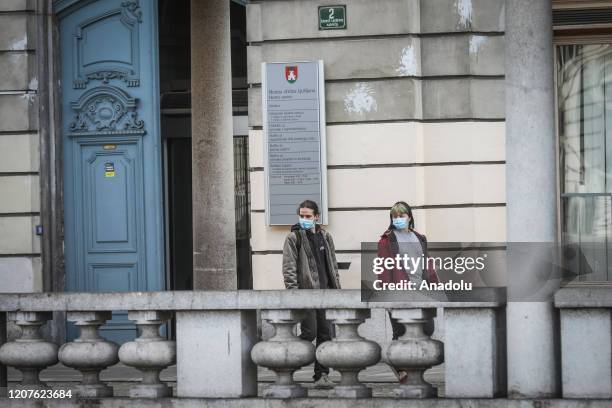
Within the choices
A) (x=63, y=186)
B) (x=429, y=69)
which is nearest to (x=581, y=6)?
(x=429, y=69)

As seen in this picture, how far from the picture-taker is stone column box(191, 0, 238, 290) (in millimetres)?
13172

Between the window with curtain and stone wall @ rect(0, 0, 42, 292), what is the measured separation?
5.12 m

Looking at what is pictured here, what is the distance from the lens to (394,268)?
10289 millimetres

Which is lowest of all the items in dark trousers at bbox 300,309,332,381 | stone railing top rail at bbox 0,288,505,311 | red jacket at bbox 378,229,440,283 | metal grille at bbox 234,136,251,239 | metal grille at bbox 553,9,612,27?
dark trousers at bbox 300,309,332,381

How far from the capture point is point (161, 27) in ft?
49.1

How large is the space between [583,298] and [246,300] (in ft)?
5.94

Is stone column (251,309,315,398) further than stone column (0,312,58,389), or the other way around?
stone column (0,312,58,389)

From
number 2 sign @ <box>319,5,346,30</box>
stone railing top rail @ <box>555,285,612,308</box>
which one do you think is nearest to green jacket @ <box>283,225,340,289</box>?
number 2 sign @ <box>319,5,346,30</box>

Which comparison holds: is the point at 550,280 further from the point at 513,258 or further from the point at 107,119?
the point at 107,119

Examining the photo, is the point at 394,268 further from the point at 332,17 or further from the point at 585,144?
the point at 585,144

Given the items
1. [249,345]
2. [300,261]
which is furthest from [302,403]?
[300,261]

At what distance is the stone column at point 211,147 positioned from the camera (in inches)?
519

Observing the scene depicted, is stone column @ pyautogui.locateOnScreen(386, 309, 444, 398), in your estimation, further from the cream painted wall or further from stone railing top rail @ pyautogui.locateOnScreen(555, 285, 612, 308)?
the cream painted wall

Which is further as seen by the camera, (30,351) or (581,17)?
(581,17)
